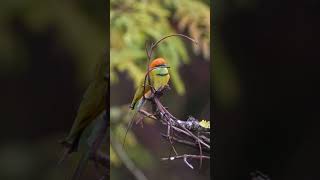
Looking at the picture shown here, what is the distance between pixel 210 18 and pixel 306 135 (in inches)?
28.0

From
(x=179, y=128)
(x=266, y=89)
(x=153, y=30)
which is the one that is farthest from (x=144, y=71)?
(x=266, y=89)

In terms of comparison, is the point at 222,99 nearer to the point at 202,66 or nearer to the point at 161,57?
the point at 202,66

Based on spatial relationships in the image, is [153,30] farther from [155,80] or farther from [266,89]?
[266,89]

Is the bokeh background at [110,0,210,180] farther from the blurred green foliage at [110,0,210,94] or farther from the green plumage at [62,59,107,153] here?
the green plumage at [62,59,107,153]

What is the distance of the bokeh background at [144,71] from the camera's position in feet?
7.73

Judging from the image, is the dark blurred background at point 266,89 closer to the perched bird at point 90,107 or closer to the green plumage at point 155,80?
the green plumage at point 155,80

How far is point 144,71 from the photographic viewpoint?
8.05 ft

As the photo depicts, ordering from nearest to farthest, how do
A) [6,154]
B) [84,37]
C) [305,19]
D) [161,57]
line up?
[6,154] → [84,37] → [305,19] → [161,57]

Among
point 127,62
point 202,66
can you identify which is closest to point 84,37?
point 127,62

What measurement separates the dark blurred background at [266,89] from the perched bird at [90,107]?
632mm

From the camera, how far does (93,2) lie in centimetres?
210

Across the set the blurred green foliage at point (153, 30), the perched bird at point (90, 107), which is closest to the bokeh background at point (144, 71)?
the blurred green foliage at point (153, 30)

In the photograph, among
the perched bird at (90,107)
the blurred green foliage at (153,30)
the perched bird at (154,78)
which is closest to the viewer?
the perched bird at (90,107)

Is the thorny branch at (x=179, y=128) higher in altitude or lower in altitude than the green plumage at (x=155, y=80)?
lower
